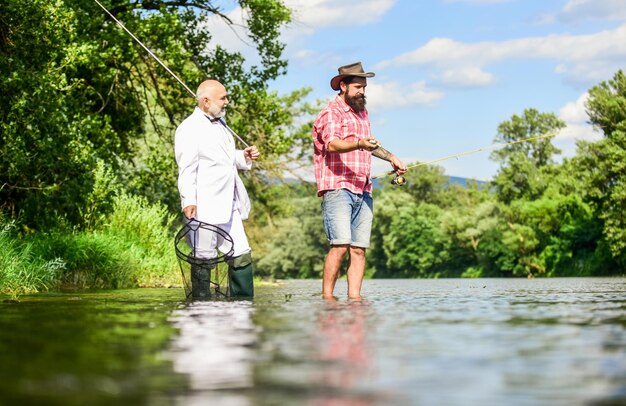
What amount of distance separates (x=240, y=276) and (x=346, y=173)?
1.47 m

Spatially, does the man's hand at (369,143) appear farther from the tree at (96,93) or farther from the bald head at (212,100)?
the tree at (96,93)

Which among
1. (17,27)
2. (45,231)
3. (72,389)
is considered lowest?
(72,389)

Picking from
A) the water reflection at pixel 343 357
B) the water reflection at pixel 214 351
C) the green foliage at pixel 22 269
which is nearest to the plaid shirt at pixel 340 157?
the water reflection at pixel 214 351

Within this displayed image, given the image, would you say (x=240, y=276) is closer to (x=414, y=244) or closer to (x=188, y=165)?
(x=188, y=165)

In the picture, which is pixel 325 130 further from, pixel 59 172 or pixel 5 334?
pixel 59 172

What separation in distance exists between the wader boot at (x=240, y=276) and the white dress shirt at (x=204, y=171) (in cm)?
41

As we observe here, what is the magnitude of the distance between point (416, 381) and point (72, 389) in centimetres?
115

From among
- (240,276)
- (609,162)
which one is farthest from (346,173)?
(609,162)

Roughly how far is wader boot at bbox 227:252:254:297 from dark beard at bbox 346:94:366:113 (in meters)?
1.86

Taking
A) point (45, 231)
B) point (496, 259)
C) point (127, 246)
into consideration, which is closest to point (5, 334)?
point (45, 231)

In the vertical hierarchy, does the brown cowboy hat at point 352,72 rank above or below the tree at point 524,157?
below

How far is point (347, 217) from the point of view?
991cm

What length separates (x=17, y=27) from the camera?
16.2 m

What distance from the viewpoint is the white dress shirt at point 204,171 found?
359 inches
